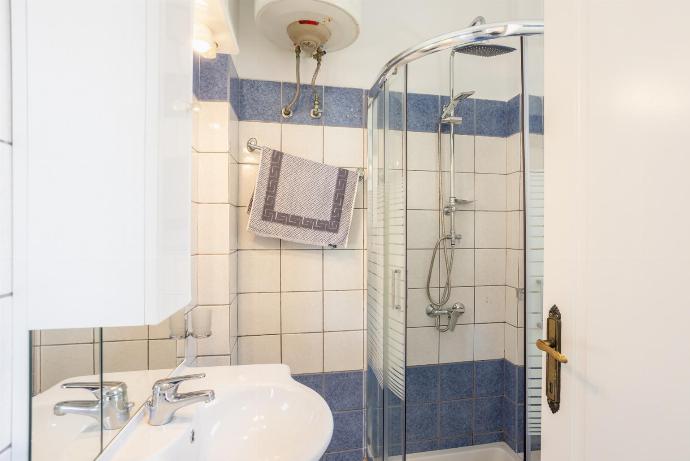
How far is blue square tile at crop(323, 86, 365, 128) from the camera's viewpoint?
166 cm

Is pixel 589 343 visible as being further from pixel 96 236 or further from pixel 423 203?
pixel 423 203

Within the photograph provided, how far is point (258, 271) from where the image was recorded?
1606 mm

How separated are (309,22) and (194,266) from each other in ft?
3.45

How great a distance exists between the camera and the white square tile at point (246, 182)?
1.60 meters

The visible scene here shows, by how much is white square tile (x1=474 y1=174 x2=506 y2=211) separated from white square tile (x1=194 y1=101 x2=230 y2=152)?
1037 mm

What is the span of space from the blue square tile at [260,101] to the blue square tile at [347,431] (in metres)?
1.45

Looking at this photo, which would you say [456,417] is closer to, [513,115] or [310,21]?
[513,115]

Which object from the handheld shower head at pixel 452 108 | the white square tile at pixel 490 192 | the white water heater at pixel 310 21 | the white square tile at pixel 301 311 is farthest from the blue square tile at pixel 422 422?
the white water heater at pixel 310 21

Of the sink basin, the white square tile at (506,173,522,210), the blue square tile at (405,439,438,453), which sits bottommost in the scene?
the blue square tile at (405,439,438,453)

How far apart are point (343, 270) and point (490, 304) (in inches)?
26.2

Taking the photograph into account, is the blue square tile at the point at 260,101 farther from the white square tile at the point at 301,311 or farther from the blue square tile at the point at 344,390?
the blue square tile at the point at 344,390

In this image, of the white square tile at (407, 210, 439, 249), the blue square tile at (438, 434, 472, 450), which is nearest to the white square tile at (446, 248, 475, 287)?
the white square tile at (407, 210, 439, 249)

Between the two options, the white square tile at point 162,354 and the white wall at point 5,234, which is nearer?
the white wall at point 5,234

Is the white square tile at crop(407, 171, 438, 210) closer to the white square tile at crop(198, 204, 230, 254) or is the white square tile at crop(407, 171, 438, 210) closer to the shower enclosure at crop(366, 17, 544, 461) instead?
the shower enclosure at crop(366, 17, 544, 461)
